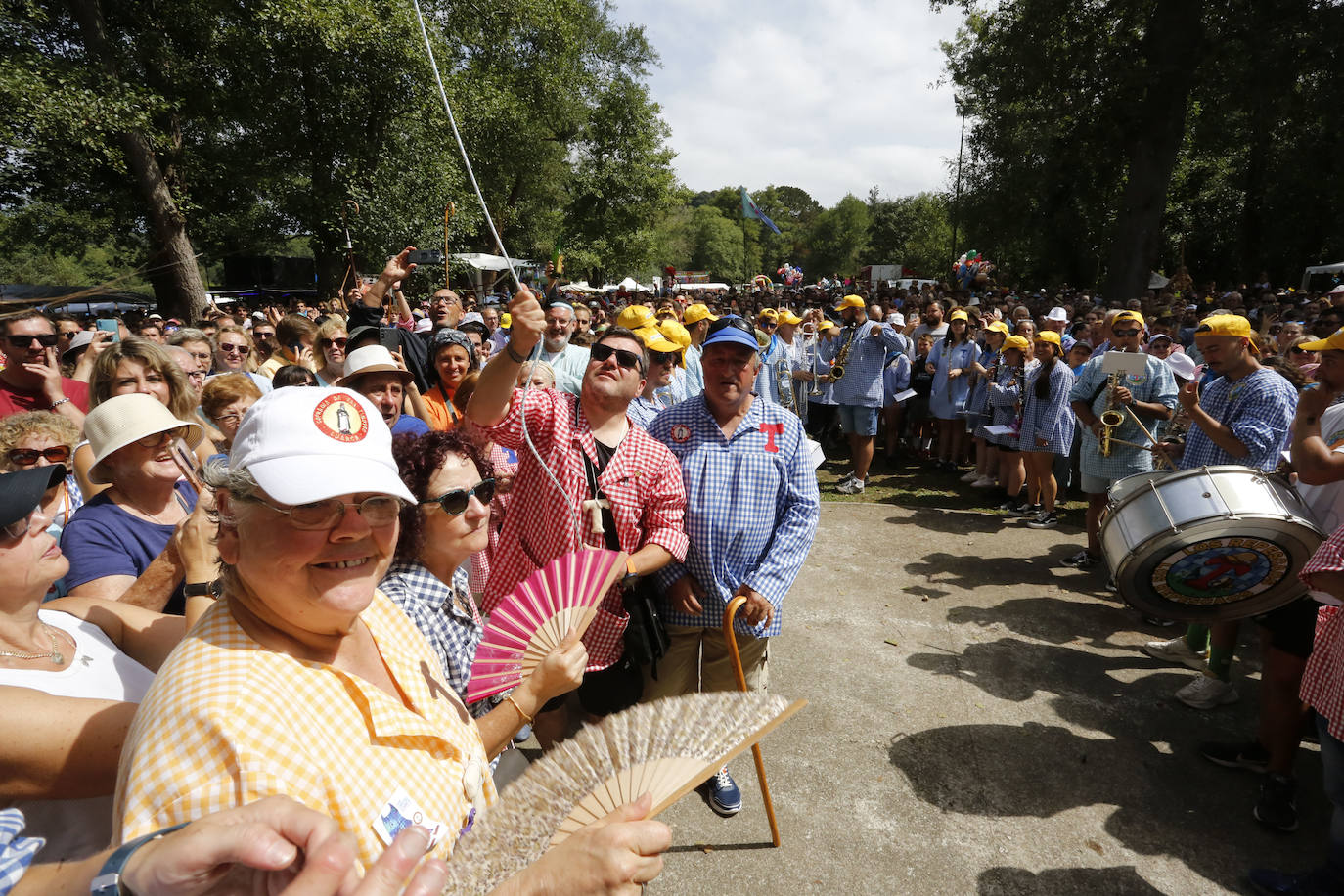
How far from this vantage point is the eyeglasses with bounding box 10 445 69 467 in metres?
2.76

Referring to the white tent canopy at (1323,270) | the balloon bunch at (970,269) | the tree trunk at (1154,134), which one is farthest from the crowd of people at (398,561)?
the balloon bunch at (970,269)

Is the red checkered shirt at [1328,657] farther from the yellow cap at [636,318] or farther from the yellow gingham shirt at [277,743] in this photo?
the yellow cap at [636,318]

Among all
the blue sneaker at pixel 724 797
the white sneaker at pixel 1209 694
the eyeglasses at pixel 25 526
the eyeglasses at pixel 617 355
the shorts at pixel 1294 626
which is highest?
the eyeglasses at pixel 617 355

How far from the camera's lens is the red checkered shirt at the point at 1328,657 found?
258 centimetres

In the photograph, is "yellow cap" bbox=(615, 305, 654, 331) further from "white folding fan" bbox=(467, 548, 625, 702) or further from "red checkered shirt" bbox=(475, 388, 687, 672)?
"white folding fan" bbox=(467, 548, 625, 702)

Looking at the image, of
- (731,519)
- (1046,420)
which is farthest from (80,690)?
(1046,420)

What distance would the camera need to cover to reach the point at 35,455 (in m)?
2.81

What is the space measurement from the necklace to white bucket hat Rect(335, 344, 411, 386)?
101 inches

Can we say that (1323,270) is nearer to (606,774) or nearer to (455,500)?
(455,500)

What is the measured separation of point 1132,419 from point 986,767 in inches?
149

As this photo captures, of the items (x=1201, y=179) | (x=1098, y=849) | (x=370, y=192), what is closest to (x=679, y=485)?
(x=1098, y=849)

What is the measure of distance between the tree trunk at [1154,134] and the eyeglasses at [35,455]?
71.5 feet

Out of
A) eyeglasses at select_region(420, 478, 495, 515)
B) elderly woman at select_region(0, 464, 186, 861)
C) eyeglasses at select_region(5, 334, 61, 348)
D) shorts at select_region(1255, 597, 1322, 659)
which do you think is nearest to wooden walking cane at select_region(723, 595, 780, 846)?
eyeglasses at select_region(420, 478, 495, 515)

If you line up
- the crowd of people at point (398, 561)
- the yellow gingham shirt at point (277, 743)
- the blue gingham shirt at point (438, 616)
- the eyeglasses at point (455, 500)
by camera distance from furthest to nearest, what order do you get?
the eyeglasses at point (455, 500), the blue gingham shirt at point (438, 616), the crowd of people at point (398, 561), the yellow gingham shirt at point (277, 743)
